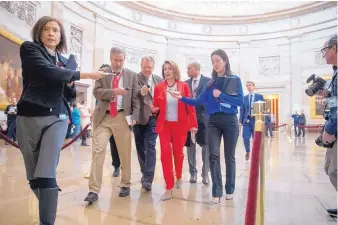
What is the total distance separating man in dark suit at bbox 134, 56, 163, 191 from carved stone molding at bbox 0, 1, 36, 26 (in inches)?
333

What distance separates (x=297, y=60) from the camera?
20219mm

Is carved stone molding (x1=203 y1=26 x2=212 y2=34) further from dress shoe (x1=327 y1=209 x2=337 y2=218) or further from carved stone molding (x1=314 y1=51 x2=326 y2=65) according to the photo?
dress shoe (x1=327 y1=209 x2=337 y2=218)

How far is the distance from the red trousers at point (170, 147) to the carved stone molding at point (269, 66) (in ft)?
65.8

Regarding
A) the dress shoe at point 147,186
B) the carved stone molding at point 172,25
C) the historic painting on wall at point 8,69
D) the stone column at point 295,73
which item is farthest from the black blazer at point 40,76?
the carved stone molding at point 172,25

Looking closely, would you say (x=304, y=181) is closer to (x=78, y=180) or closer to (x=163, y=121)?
(x=163, y=121)

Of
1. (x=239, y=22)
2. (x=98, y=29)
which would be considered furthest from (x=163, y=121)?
(x=239, y=22)

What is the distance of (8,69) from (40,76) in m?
8.29

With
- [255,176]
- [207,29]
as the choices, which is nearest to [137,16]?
[207,29]

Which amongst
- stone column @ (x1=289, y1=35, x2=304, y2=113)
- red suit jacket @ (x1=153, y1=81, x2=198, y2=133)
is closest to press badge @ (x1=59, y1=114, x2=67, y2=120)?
red suit jacket @ (x1=153, y1=81, x2=198, y2=133)

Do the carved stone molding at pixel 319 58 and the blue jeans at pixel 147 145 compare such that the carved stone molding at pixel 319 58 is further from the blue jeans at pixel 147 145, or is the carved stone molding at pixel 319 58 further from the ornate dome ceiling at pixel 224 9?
the blue jeans at pixel 147 145

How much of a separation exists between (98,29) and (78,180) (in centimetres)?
1514

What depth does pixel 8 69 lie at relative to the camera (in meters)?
8.86

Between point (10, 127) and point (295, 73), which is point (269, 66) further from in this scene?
point (10, 127)

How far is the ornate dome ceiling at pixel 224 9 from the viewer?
20297 millimetres
